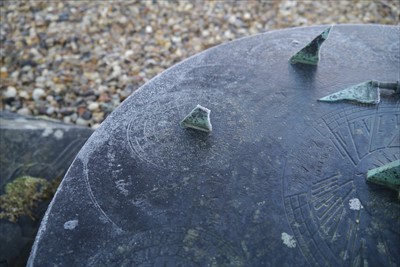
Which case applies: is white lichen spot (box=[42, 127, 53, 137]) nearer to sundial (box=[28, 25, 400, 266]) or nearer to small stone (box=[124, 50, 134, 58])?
sundial (box=[28, 25, 400, 266])

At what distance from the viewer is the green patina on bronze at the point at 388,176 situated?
136 cm

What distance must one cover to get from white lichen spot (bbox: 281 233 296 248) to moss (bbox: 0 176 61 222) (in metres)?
1.33

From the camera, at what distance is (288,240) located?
50.5 inches

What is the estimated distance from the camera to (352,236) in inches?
51.4

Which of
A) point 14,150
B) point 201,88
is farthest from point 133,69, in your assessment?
point 201,88

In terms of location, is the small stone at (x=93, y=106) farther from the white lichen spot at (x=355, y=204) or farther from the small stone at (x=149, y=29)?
the white lichen spot at (x=355, y=204)

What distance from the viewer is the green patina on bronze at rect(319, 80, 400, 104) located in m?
1.70

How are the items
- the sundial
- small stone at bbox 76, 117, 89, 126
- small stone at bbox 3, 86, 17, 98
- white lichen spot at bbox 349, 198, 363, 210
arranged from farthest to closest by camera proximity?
1. small stone at bbox 3, 86, 17, 98
2. small stone at bbox 76, 117, 89, 126
3. white lichen spot at bbox 349, 198, 363, 210
4. the sundial

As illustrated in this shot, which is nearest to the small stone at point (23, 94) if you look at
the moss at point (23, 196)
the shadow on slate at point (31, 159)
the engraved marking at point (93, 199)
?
the shadow on slate at point (31, 159)

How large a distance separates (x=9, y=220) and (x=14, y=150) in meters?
0.40

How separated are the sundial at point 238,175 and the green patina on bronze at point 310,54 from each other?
0.10ft

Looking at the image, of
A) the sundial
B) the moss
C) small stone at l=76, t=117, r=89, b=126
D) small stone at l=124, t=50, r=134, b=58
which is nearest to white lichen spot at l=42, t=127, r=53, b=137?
the moss

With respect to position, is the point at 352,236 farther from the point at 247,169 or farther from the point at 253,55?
the point at 253,55

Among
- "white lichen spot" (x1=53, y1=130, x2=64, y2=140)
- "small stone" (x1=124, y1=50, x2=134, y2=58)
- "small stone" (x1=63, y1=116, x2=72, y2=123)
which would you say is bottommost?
"small stone" (x1=63, y1=116, x2=72, y2=123)
